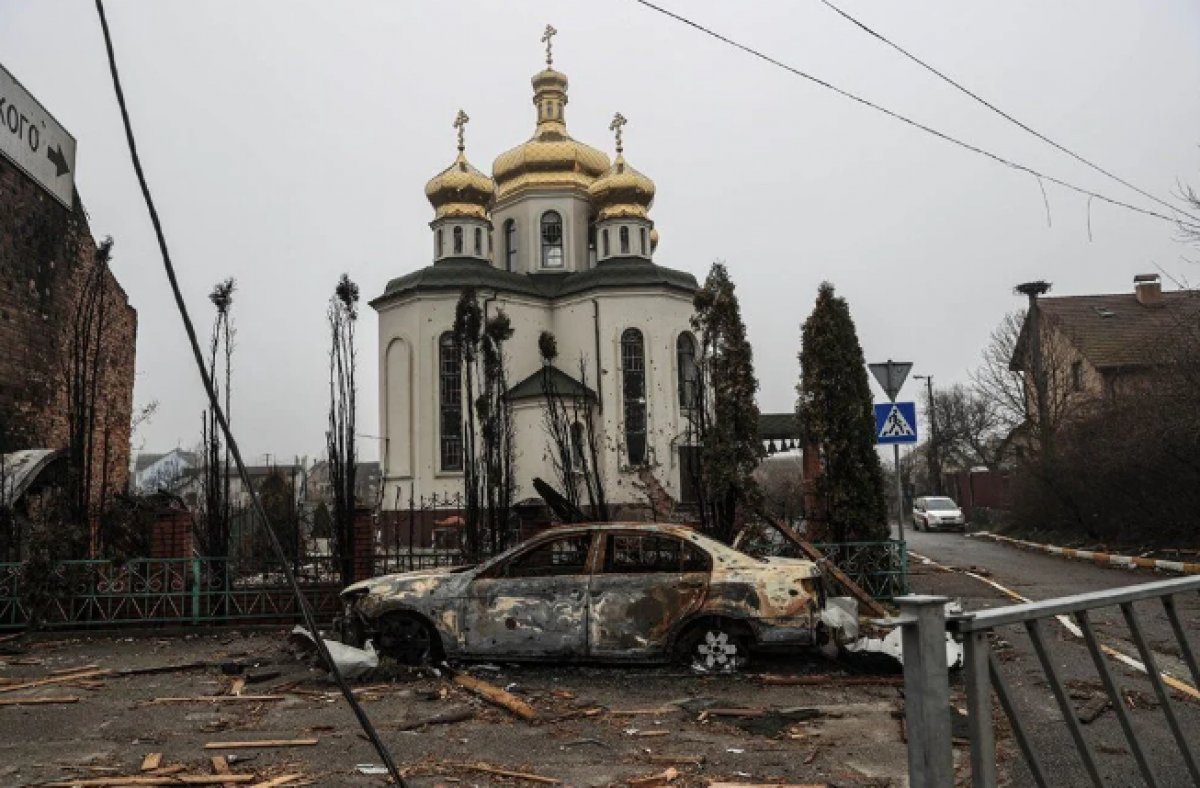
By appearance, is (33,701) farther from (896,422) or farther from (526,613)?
(896,422)

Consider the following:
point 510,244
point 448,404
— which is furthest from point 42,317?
point 510,244

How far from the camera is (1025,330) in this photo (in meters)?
39.2

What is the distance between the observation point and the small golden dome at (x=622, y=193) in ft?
112

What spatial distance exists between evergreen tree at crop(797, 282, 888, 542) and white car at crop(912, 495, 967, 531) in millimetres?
23968

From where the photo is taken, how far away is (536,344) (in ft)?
107

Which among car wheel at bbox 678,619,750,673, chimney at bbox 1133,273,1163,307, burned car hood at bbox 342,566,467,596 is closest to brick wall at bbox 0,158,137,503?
burned car hood at bbox 342,566,467,596

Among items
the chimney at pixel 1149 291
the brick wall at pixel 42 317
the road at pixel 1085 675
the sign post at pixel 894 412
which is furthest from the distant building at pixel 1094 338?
the brick wall at pixel 42 317

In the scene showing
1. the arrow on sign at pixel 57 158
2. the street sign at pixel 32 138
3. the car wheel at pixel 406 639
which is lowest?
the car wheel at pixel 406 639

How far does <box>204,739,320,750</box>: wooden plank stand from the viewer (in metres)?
6.16

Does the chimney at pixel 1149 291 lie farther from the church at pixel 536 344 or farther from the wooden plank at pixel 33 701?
the wooden plank at pixel 33 701

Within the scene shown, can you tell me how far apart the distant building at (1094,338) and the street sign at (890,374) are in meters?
23.0

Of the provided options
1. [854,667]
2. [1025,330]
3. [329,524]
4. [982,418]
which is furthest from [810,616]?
[982,418]

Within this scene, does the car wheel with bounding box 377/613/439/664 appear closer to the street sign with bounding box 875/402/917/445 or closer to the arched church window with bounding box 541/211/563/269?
the street sign with bounding box 875/402/917/445

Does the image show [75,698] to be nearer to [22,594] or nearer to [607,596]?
[22,594]
